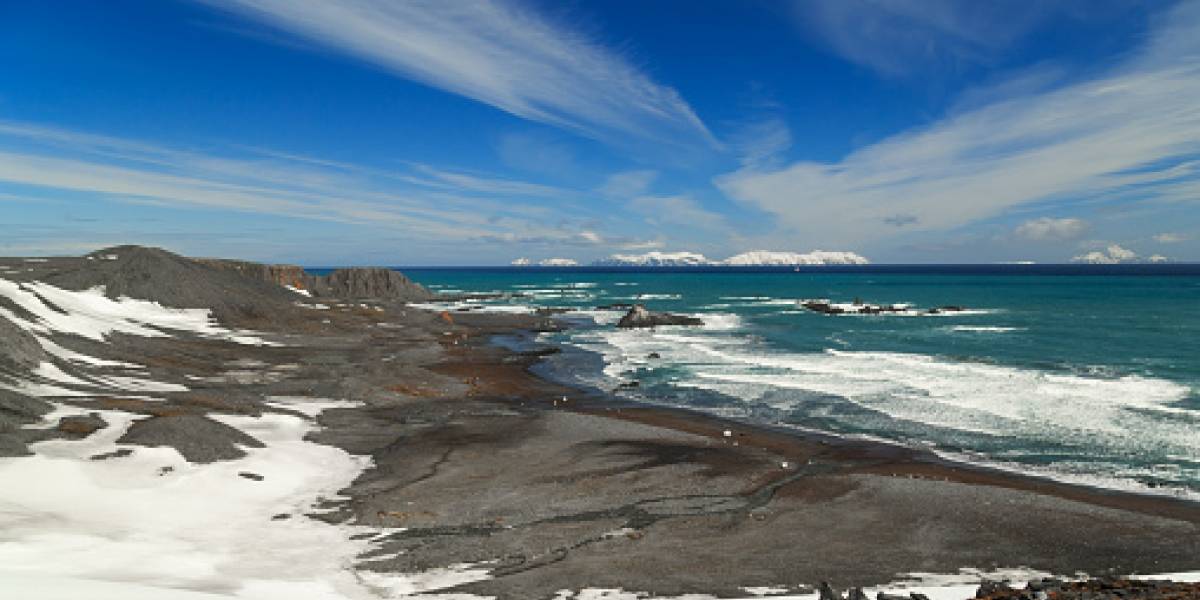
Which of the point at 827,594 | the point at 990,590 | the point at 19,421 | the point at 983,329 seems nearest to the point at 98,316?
the point at 19,421

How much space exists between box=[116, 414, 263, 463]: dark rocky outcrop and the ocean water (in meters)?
23.2

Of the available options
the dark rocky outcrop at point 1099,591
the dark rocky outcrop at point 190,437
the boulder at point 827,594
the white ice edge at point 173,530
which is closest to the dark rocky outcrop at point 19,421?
the white ice edge at point 173,530

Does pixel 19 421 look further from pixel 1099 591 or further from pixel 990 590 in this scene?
pixel 1099 591

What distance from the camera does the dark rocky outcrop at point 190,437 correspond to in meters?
22.8

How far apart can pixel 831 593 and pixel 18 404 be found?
27.1m

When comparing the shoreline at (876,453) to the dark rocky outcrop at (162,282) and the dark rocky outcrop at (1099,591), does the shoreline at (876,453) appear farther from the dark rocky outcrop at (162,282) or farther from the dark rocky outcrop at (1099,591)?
the dark rocky outcrop at (162,282)

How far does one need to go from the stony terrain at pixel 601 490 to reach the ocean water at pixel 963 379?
3.73 metres

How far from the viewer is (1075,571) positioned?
16.9 metres

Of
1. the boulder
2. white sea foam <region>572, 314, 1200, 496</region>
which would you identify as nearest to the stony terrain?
the boulder

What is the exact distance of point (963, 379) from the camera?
44.4 meters

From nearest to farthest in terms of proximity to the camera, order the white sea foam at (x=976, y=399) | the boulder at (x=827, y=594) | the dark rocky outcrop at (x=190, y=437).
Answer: the boulder at (x=827, y=594)
the dark rocky outcrop at (x=190, y=437)
the white sea foam at (x=976, y=399)

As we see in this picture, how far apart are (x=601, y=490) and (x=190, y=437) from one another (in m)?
14.3

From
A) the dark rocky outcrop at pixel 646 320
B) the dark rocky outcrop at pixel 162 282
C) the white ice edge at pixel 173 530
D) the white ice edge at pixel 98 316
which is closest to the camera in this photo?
the white ice edge at pixel 173 530

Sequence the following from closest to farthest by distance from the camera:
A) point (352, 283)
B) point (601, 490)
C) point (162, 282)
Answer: point (601, 490), point (162, 282), point (352, 283)
